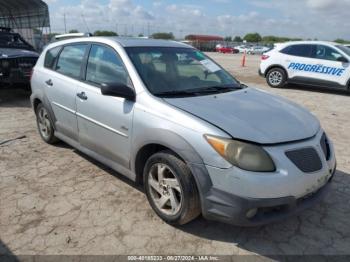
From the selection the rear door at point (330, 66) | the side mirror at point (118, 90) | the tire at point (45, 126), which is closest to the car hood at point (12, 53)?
the tire at point (45, 126)

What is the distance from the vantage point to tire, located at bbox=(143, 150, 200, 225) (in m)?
2.78

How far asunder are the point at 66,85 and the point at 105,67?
30.7 inches

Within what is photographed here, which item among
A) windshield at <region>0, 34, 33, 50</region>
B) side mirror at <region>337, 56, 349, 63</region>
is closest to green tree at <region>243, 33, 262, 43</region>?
side mirror at <region>337, 56, 349, 63</region>

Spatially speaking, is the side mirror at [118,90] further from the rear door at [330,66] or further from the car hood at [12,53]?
the rear door at [330,66]

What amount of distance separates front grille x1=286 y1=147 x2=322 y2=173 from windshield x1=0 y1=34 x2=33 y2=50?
910 cm

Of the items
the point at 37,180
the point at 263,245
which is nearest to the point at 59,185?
the point at 37,180

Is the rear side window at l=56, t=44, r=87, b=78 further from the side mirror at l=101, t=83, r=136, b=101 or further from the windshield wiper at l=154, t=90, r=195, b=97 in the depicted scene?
the windshield wiper at l=154, t=90, r=195, b=97

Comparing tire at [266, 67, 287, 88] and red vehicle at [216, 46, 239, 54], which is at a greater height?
tire at [266, 67, 287, 88]

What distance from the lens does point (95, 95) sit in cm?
367

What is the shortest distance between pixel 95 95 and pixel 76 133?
2.48 ft

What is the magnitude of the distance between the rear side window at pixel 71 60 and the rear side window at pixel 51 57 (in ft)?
0.56

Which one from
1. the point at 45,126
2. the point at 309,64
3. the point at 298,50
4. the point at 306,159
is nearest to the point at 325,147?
the point at 306,159

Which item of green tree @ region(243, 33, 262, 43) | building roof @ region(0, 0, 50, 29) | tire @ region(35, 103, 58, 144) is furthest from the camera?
green tree @ region(243, 33, 262, 43)

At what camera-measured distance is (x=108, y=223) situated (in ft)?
10.4
